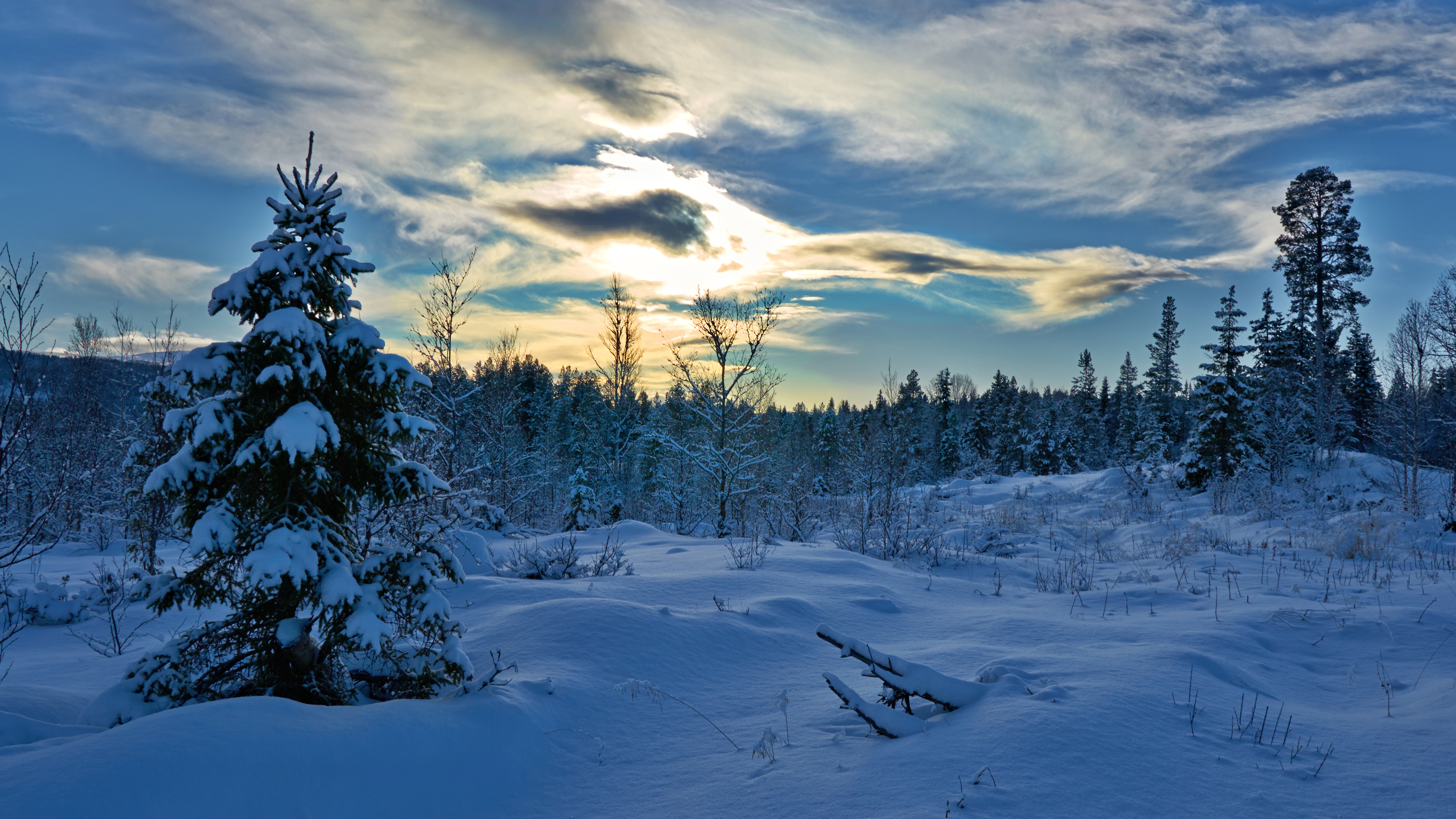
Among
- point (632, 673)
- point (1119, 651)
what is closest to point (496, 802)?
point (632, 673)

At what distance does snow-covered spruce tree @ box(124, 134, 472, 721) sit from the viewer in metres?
3.44

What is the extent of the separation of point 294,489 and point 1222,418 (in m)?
27.6

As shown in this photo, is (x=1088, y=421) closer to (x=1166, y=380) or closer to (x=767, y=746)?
(x=1166, y=380)

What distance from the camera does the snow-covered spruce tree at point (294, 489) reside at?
135 inches

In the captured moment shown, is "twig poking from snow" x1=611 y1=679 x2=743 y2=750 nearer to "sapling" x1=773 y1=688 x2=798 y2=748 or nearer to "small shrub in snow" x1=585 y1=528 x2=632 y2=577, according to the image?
"sapling" x1=773 y1=688 x2=798 y2=748

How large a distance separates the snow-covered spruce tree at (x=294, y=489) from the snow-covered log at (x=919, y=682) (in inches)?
98.5

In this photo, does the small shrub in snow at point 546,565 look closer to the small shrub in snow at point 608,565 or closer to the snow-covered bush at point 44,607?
the small shrub in snow at point 608,565

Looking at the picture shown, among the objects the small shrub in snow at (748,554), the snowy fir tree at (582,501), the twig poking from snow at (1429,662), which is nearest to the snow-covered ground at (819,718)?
the twig poking from snow at (1429,662)

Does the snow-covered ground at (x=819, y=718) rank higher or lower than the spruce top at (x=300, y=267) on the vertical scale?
lower

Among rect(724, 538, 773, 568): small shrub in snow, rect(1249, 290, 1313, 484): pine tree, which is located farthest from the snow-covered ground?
rect(1249, 290, 1313, 484): pine tree

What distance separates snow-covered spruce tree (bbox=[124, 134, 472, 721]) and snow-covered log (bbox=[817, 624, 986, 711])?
2502mm

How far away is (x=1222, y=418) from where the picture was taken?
22.8 metres

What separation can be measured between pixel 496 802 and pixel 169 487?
2.38 meters

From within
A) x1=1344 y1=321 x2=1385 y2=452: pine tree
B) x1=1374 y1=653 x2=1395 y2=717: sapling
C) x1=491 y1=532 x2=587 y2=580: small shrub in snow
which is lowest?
x1=491 y1=532 x2=587 y2=580: small shrub in snow
